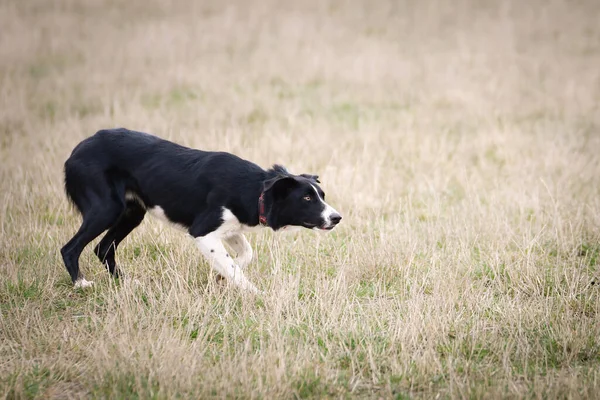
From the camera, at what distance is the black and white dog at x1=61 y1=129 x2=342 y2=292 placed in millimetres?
5414

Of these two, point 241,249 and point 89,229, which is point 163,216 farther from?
point 241,249

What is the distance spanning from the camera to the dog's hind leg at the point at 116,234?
6.01 m

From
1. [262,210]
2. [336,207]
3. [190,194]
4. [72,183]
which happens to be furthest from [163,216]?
[336,207]

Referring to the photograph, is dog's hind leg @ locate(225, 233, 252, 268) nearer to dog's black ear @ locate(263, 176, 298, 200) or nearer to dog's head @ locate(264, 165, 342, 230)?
dog's head @ locate(264, 165, 342, 230)

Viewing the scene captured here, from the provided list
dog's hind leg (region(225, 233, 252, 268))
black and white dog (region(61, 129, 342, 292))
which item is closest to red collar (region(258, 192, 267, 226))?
black and white dog (region(61, 129, 342, 292))

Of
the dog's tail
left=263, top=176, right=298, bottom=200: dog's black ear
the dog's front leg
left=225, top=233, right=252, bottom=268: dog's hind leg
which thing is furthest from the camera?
left=225, top=233, right=252, bottom=268: dog's hind leg

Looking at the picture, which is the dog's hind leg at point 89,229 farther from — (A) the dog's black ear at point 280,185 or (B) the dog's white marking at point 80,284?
(A) the dog's black ear at point 280,185

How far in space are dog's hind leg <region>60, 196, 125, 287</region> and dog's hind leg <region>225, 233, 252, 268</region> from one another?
40.7 inches

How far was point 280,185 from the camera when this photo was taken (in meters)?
5.34

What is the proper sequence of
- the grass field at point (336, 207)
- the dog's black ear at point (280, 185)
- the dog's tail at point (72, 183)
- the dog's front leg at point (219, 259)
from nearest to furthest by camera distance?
the grass field at point (336, 207) → the dog's black ear at point (280, 185) → the dog's front leg at point (219, 259) → the dog's tail at point (72, 183)

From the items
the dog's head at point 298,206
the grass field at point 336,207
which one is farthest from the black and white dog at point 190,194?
the grass field at point 336,207

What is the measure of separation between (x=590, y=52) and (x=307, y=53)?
24.8 ft

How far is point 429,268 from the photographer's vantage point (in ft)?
19.1

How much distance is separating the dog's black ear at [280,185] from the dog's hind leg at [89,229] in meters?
1.39
